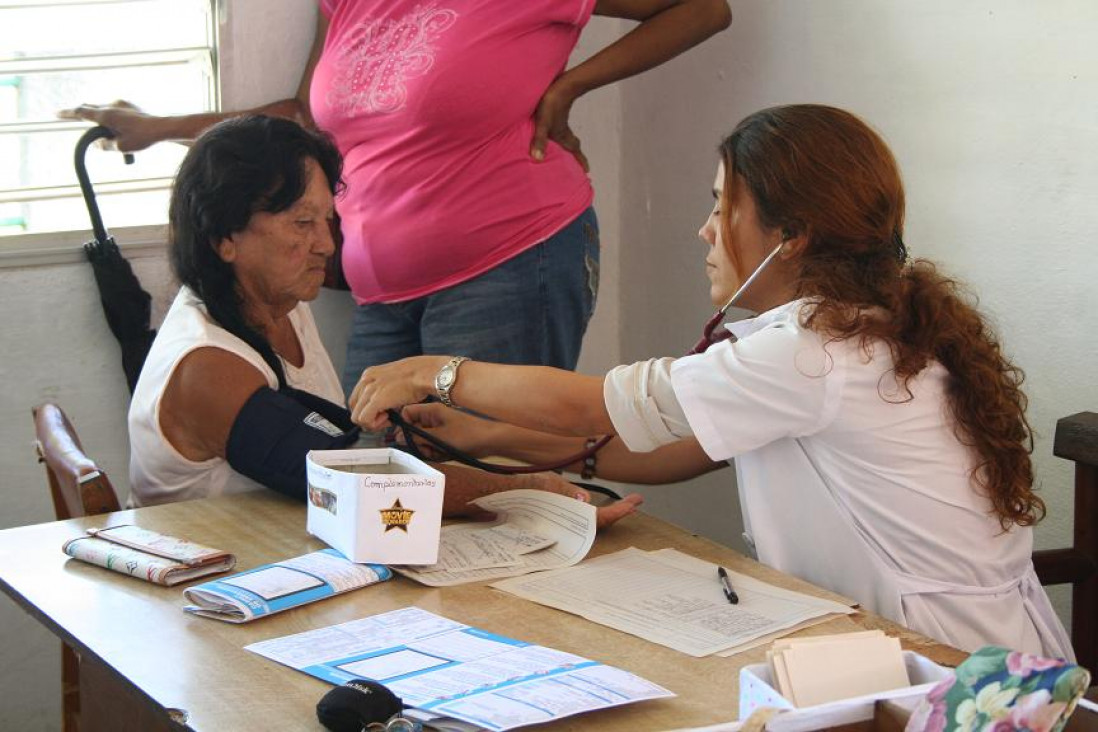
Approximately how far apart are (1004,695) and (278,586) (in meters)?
0.92

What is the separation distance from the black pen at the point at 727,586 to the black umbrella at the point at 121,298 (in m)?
1.67

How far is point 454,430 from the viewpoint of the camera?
220cm

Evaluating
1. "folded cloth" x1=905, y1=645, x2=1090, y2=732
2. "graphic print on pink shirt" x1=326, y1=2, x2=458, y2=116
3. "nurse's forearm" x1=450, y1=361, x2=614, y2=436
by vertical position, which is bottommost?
"folded cloth" x1=905, y1=645, x2=1090, y2=732

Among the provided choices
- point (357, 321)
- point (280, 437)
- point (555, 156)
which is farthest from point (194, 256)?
point (555, 156)

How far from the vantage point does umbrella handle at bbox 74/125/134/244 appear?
2738 millimetres

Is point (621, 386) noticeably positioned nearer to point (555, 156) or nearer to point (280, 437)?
point (280, 437)

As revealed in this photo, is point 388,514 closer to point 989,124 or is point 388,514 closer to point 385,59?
point 385,59

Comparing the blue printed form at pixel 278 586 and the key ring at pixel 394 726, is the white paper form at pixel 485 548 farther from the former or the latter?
the key ring at pixel 394 726

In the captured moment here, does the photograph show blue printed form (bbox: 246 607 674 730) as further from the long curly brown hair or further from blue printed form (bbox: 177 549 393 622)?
the long curly brown hair

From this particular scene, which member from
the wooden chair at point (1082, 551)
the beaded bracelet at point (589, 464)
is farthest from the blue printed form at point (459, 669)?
the wooden chair at point (1082, 551)

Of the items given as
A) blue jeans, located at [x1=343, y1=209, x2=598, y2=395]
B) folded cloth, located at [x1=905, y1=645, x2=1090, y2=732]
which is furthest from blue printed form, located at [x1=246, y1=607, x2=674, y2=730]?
blue jeans, located at [x1=343, y1=209, x2=598, y2=395]

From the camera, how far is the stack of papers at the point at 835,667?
1.04 metres

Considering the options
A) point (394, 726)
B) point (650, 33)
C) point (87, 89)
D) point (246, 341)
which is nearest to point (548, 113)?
point (650, 33)

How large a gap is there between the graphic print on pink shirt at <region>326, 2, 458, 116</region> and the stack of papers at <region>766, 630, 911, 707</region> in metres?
1.69
